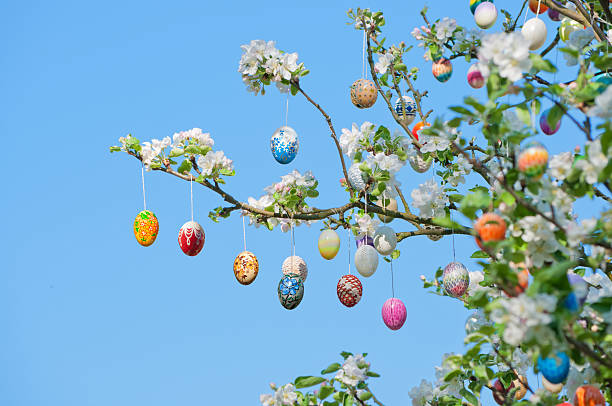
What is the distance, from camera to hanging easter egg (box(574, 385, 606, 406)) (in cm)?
367

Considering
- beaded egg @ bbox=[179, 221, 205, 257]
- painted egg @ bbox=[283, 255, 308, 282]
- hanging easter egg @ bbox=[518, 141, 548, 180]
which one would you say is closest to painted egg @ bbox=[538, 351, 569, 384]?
hanging easter egg @ bbox=[518, 141, 548, 180]

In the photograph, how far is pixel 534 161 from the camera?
11.2ft

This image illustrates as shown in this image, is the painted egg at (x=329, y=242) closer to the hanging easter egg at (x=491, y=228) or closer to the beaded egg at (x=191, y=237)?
the beaded egg at (x=191, y=237)

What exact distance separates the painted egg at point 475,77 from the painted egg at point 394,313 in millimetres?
1687

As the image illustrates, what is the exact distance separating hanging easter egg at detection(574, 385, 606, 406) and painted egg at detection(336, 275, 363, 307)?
2263 mm

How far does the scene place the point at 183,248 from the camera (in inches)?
240

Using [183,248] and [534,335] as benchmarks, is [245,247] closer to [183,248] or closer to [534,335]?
[183,248]

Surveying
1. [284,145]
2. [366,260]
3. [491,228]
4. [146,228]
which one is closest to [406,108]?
[284,145]

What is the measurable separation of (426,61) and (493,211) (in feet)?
6.68

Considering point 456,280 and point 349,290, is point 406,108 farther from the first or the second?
point 456,280

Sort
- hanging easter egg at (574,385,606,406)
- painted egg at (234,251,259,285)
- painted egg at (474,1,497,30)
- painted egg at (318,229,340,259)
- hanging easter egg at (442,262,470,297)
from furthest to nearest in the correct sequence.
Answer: painted egg at (234,251,259,285), painted egg at (318,229,340,259), painted egg at (474,1,497,30), hanging easter egg at (442,262,470,297), hanging easter egg at (574,385,606,406)

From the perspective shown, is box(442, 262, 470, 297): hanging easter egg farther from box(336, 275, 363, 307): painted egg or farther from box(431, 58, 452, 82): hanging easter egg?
box(431, 58, 452, 82): hanging easter egg

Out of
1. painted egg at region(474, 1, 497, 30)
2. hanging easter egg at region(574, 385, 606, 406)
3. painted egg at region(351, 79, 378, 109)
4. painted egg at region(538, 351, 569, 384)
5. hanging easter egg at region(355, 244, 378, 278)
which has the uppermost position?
painted egg at region(474, 1, 497, 30)

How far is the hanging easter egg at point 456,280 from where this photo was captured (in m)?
5.24
